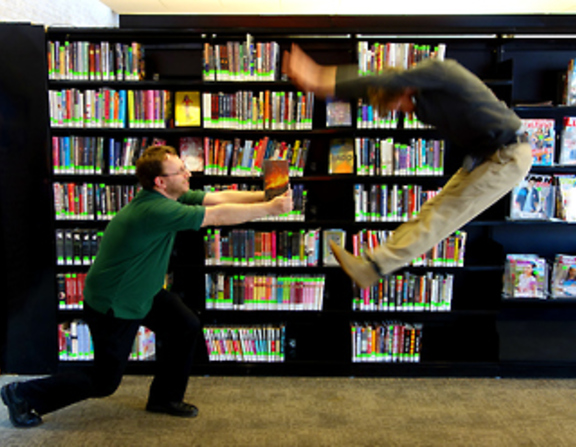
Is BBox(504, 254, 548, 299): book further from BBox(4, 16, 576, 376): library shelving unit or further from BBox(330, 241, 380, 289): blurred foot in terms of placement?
BBox(330, 241, 380, 289): blurred foot

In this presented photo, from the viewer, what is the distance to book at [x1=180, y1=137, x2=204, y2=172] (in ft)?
11.8

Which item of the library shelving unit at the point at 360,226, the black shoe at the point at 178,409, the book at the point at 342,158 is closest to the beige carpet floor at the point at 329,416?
the black shoe at the point at 178,409

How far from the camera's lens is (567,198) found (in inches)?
138

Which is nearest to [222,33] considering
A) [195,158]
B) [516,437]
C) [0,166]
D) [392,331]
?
[195,158]

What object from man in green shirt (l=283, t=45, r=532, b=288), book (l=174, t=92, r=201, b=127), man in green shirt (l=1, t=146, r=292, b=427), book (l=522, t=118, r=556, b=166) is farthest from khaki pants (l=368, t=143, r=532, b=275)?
book (l=174, t=92, r=201, b=127)

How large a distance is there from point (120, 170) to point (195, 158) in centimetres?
53

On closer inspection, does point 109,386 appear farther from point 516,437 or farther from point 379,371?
point 516,437

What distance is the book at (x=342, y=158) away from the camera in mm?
3549

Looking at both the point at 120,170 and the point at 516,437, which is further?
the point at 120,170

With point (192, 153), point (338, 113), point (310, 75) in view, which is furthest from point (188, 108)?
point (310, 75)

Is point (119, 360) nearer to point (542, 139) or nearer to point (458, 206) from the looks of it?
point (458, 206)

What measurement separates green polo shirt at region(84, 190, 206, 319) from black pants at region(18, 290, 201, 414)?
0.33ft

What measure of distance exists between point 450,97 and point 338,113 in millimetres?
1559

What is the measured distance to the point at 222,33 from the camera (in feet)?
11.1
